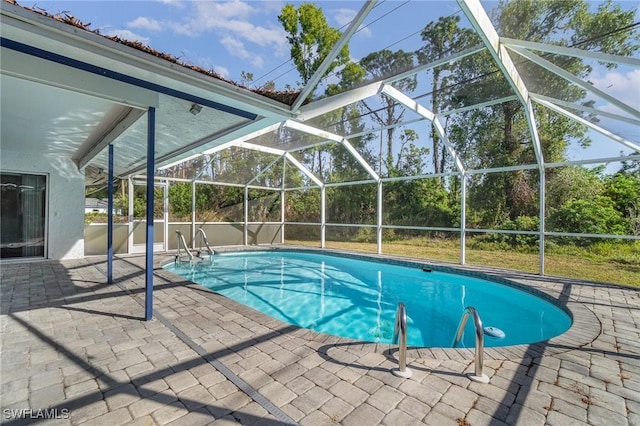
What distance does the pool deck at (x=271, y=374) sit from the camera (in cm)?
202

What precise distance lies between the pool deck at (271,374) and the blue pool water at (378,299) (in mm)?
1188

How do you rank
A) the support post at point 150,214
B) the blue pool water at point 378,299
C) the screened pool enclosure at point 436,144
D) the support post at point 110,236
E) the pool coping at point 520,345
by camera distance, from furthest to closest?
the support post at point 110,236 < the blue pool water at point 378,299 < the screened pool enclosure at point 436,144 < the support post at point 150,214 < the pool coping at point 520,345

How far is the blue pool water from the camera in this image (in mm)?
4707

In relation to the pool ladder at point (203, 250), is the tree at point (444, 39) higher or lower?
higher

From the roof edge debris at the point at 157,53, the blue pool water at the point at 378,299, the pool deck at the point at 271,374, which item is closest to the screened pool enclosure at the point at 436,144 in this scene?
the roof edge debris at the point at 157,53

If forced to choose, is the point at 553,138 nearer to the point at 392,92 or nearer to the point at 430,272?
the point at 430,272

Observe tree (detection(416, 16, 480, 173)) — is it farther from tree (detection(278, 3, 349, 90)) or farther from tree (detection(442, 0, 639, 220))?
tree (detection(278, 3, 349, 90))

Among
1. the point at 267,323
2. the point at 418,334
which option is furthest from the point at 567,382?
the point at 267,323

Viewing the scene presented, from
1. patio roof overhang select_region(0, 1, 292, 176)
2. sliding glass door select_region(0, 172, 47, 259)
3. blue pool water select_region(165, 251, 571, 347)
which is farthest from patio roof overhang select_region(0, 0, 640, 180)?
blue pool water select_region(165, 251, 571, 347)

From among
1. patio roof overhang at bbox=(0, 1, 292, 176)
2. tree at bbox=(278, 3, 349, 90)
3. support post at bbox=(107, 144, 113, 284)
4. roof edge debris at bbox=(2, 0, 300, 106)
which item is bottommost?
support post at bbox=(107, 144, 113, 284)

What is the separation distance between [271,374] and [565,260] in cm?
A: 1166

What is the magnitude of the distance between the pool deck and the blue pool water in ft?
3.90

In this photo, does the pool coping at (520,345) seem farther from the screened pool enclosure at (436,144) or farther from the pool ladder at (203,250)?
the pool ladder at (203,250)

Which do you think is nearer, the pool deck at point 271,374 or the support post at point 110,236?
the pool deck at point 271,374
